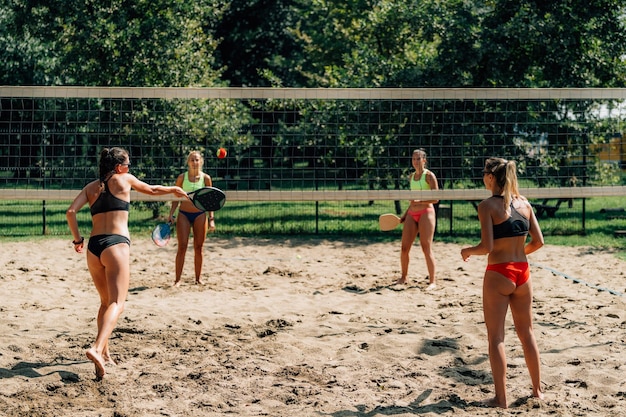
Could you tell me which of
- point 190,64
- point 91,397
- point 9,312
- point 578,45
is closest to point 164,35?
point 190,64

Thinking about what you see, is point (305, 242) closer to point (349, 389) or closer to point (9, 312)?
point (9, 312)

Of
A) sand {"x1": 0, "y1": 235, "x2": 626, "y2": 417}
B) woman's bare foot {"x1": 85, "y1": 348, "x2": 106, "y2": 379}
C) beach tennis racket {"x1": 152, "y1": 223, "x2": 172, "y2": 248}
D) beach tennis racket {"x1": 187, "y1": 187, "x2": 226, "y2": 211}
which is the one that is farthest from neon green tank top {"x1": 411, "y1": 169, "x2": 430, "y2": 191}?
woman's bare foot {"x1": 85, "y1": 348, "x2": 106, "y2": 379}

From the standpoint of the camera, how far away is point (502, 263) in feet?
18.5

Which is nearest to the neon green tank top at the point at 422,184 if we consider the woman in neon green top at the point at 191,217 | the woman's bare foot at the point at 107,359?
the woman in neon green top at the point at 191,217

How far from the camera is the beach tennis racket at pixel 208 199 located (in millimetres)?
8398

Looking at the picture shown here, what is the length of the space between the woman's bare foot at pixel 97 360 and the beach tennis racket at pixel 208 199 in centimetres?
253

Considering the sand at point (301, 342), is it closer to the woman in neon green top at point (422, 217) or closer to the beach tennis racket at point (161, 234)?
the woman in neon green top at point (422, 217)

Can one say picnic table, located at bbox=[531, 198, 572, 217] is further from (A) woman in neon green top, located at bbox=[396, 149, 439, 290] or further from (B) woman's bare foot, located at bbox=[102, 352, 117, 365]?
(B) woman's bare foot, located at bbox=[102, 352, 117, 365]

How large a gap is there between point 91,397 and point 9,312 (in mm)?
3330

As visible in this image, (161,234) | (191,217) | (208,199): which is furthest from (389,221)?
(161,234)

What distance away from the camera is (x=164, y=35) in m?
18.2

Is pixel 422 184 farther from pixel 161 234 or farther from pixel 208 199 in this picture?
pixel 161 234

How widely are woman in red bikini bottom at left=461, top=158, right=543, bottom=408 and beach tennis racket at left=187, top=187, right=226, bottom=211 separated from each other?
3.53 m

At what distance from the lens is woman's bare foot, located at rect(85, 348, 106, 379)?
6.07 m
